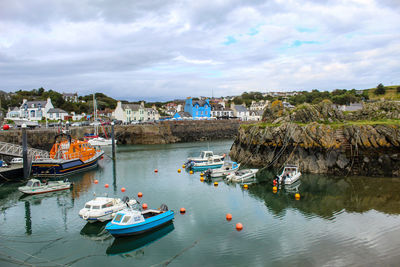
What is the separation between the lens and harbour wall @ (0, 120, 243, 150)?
58.8 metres

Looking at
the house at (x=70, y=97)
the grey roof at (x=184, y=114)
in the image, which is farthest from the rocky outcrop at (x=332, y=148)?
the house at (x=70, y=97)

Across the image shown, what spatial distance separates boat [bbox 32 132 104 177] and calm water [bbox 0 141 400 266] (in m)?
5.69

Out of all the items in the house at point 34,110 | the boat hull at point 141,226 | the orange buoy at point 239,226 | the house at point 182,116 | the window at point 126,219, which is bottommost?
the orange buoy at point 239,226

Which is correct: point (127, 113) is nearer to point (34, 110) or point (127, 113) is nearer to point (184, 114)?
point (184, 114)

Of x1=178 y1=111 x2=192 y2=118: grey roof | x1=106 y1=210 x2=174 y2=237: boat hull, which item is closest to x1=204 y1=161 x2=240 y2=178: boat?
x1=106 y1=210 x2=174 y2=237: boat hull

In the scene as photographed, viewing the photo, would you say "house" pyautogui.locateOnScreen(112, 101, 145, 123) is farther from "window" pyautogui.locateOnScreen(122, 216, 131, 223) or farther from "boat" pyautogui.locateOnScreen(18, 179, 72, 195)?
"window" pyautogui.locateOnScreen(122, 216, 131, 223)

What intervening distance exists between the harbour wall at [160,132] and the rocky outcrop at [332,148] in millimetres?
41096

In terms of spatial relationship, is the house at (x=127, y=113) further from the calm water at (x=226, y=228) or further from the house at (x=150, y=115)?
the calm water at (x=226, y=228)

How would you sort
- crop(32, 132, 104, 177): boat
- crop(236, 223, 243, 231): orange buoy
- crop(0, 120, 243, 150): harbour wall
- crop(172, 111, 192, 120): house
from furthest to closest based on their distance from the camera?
crop(172, 111, 192, 120): house
crop(0, 120, 243, 150): harbour wall
crop(32, 132, 104, 177): boat
crop(236, 223, 243, 231): orange buoy

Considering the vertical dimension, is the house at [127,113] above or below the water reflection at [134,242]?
above

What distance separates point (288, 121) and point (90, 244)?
3402 cm

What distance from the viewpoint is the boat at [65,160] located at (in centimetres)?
3566

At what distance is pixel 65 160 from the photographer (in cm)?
3728

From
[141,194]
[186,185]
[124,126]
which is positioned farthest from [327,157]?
[124,126]
